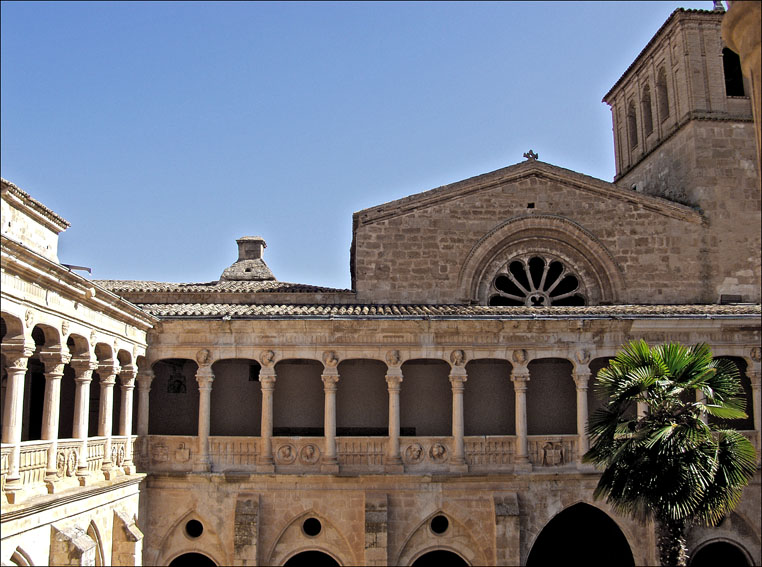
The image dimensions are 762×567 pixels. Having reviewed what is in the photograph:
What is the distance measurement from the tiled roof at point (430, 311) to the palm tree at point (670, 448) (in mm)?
5170

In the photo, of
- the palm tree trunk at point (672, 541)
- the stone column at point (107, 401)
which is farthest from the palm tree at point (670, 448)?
the stone column at point (107, 401)

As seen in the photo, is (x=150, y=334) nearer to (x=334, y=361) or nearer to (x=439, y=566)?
(x=334, y=361)

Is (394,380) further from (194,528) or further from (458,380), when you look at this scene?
(194,528)

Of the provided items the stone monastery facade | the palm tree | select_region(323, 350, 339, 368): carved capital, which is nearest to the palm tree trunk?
the palm tree

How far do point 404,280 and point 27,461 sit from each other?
35.6 ft

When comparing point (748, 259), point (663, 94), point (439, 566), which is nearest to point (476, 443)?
point (439, 566)

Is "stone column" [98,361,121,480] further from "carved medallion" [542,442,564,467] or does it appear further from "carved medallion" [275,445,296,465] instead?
"carved medallion" [542,442,564,467]

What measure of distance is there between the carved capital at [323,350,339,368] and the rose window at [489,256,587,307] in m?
5.00

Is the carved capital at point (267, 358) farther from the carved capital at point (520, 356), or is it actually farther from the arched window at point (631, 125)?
the arched window at point (631, 125)

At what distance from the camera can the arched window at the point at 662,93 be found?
2528 centimetres

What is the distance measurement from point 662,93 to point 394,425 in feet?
47.2

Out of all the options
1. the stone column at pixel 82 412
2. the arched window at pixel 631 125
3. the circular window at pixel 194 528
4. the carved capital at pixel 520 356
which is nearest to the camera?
the stone column at pixel 82 412

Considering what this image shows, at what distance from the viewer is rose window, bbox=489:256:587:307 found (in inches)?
840

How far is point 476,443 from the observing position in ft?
61.0
